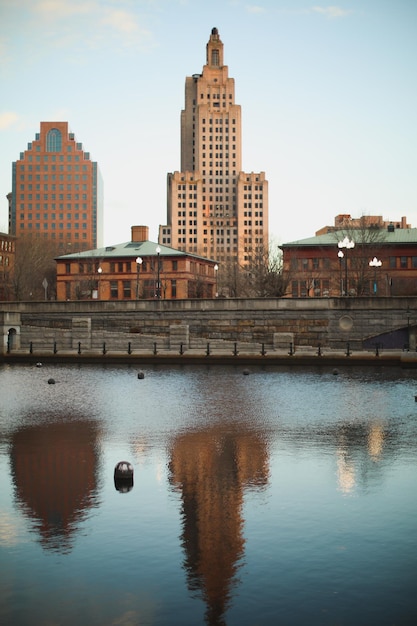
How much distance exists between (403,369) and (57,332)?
95.7ft

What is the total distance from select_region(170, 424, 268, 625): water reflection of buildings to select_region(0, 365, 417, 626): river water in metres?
0.04

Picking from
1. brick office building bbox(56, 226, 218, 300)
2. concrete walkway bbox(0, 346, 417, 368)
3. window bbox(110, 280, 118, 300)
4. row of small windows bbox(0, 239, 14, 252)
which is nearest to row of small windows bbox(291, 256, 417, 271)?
brick office building bbox(56, 226, 218, 300)

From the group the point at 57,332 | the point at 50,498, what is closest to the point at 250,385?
the point at 50,498

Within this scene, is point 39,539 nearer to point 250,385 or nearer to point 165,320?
point 250,385

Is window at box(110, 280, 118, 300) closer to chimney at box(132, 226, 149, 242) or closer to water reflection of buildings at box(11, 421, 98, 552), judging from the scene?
chimney at box(132, 226, 149, 242)

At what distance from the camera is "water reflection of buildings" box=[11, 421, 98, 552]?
13078 mm

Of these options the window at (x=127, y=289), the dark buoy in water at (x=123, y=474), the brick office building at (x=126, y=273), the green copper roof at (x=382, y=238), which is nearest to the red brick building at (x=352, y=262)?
the green copper roof at (x=382, y=238)

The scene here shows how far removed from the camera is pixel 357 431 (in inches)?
881

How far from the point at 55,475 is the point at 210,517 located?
4.72 m

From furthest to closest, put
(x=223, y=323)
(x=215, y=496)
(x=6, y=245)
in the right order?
(x=6, y=245)
(x=223, y=323)
(x=215, y=496)

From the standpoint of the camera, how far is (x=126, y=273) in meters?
113

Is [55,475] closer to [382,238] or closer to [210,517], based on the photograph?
[210,517]

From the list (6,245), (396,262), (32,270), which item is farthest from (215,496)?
(6,245)

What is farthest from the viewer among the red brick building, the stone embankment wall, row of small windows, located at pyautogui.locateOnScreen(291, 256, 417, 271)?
row of small windows, located at pyautogui.locateOnScreen(291, 256, 417, 271)
